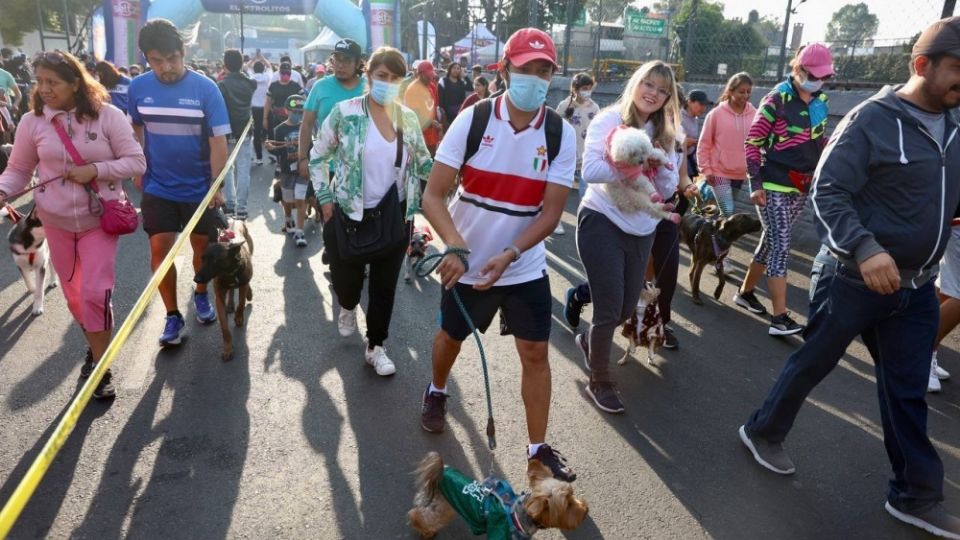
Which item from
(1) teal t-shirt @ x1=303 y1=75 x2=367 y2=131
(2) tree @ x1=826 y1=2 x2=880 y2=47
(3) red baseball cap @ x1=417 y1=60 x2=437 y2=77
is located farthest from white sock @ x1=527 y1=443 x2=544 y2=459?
(2) tree @ x1=826 y1=2 x2=880 y2=47

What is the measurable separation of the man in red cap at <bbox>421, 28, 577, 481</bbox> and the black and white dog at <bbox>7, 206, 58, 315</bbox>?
12.8ft

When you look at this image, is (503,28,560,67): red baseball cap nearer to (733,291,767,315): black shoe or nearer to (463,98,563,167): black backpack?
(463,98,563,167): black backpack

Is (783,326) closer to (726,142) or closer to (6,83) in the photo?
(726,142)

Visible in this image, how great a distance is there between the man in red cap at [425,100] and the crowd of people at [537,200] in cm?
284

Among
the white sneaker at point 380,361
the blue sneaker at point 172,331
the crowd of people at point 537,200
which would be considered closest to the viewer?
the crowd of people at point 537,200

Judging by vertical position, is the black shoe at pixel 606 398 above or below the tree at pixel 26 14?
below

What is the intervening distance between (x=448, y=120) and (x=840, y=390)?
30.8 ft

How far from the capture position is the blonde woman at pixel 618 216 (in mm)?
3600

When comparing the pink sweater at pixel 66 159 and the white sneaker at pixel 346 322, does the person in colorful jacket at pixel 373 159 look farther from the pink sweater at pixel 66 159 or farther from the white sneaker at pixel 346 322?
the pink sweater at pixel 66 159

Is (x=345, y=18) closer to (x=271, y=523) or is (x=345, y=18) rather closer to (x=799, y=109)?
(x=799, y=109)

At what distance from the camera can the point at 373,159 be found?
3.82 metres

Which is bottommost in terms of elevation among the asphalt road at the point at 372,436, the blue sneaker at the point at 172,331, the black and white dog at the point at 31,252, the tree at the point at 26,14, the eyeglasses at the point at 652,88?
the asphalt road at the point at 372,436

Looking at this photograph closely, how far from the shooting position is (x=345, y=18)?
23.5 metres

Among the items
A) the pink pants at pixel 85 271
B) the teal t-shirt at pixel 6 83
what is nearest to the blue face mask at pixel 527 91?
the pink pants at pixel 85 271
